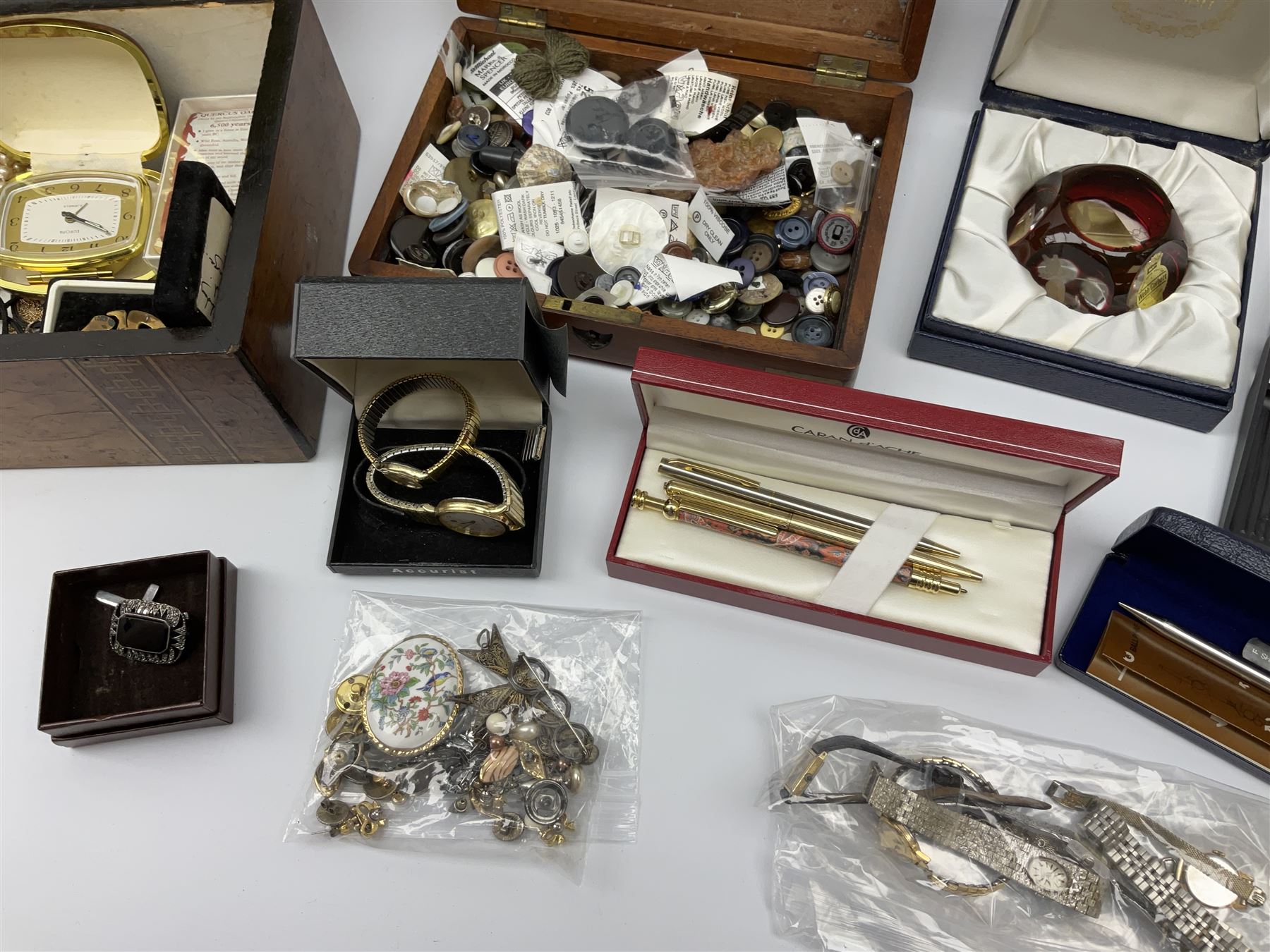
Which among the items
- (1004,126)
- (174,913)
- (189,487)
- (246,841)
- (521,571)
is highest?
(1004,126)

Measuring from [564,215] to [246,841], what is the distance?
1.28 m

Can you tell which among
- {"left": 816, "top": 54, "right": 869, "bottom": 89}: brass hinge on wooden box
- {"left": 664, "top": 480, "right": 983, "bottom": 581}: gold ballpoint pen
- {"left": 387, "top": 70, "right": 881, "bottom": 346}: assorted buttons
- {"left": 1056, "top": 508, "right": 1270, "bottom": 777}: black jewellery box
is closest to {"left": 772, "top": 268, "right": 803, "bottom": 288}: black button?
{"left": 387, "top": 70, "right": 881, "bottom": 346}: assorted buttons

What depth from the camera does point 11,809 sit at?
1.56 m

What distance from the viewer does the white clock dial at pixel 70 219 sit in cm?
191

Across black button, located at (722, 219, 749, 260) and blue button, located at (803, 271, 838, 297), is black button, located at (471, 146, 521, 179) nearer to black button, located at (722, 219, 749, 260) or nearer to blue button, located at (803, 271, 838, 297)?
black button, located at (722, 219, 749, 260)

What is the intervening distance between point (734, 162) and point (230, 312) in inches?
40.0

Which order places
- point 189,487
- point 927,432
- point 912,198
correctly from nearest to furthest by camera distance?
point 927,432, point 189,487, point 912,198

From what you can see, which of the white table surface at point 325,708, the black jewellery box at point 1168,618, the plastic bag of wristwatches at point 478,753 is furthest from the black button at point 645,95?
the black jewellery box at point 1168,618

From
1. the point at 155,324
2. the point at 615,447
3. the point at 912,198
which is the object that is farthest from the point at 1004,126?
the point at 155,324

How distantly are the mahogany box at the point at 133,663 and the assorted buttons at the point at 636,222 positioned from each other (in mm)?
722

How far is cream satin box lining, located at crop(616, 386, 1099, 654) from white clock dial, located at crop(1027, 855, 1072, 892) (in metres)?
0.33

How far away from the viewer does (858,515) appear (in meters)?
1.67

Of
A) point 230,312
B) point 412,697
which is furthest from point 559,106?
point 412,697

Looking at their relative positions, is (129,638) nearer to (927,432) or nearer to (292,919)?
(292,919)
